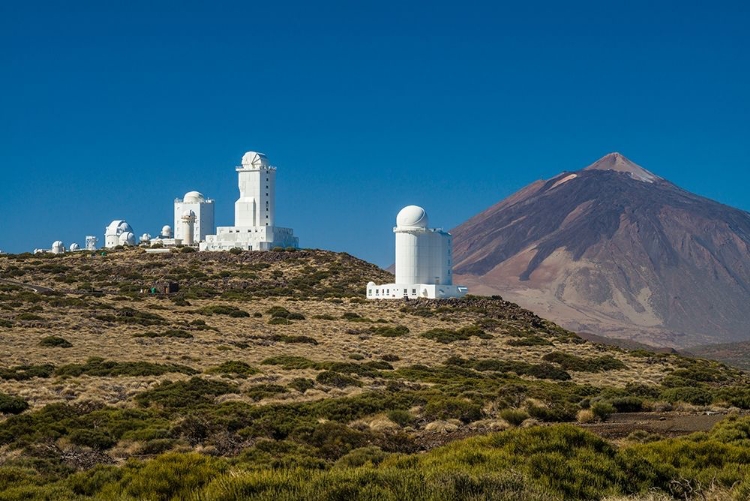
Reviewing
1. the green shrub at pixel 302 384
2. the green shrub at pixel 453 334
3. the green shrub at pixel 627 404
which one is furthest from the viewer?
the green shrub at pixel 453 334

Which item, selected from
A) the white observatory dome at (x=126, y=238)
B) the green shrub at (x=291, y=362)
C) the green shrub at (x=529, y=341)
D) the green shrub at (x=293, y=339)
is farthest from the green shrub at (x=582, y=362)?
the white observatory dome at (x=126, y=238)

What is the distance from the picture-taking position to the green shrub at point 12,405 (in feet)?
69.5

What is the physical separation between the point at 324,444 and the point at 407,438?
1.68 metres

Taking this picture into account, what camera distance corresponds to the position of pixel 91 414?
20.6 m

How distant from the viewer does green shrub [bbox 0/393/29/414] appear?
2119 cm

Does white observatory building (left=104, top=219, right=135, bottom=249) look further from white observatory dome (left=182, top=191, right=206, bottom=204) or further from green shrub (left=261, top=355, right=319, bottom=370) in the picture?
green shrub (left=261, top=355, right=319, bottom=370)

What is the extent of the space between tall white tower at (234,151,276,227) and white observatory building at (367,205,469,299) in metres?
18.7

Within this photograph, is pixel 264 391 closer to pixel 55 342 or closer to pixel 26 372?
pixel 26 372

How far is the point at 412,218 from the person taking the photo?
58562 millimetres

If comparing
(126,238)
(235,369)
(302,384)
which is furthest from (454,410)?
(126,238)

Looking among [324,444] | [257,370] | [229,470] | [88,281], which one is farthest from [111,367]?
[88,281]

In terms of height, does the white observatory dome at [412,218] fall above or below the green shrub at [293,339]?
above

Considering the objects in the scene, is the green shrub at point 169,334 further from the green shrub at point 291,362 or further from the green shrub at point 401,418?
the green shrub at point 401,418

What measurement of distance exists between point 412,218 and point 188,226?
26.5 meters
